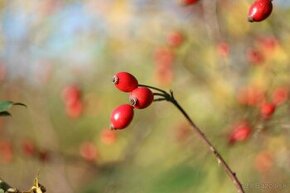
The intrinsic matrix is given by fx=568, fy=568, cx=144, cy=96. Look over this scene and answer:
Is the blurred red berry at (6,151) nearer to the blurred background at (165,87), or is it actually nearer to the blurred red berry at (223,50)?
the blurred background at (165,87)

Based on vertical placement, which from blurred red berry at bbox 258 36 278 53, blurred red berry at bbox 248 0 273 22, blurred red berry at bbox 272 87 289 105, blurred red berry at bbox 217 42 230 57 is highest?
blurred red berry at bbox 217 42 230 57

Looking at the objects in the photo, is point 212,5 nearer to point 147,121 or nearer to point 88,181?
point 147,121

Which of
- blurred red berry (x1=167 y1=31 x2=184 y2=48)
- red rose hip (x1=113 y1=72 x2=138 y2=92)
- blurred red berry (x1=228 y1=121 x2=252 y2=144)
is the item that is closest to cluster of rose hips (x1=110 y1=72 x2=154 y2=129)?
red rose hip (x1=113 y1=72 x2=138 y2=92)

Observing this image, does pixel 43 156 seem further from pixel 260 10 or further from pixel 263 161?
pixel 260 10

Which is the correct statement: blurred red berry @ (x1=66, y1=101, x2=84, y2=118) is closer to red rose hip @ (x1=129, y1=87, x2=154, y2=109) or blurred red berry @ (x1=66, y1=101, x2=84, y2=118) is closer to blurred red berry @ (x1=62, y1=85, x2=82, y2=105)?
blurred red berry @ (x1=62, y1=85, x2=82, y2=105)

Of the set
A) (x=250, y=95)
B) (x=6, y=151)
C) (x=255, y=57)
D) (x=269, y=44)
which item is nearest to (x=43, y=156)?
(x=6, y=151)

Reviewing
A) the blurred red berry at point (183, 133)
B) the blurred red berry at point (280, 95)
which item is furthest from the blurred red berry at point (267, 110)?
the blurred red berry at point (183, 133)
